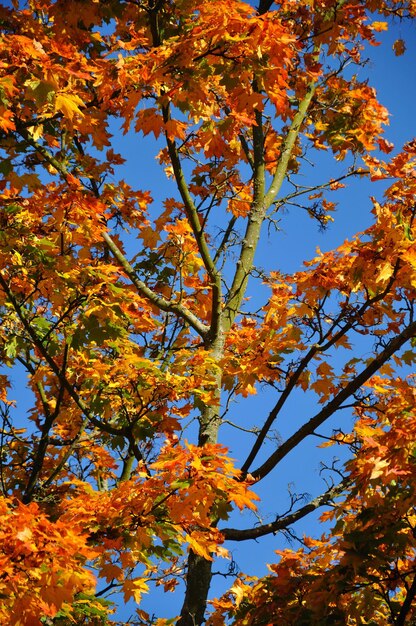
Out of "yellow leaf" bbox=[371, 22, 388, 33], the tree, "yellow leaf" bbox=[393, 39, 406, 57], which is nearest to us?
the tree

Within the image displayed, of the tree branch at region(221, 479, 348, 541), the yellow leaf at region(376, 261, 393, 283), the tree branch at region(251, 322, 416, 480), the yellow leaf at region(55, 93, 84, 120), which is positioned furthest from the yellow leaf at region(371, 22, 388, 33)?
the tree branch at region(221, 479, 348, 541)

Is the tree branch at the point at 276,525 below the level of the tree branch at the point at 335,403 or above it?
below

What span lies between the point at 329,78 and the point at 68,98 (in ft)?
16.8

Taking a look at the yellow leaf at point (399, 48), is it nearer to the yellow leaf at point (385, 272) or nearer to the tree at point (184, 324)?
the tree at point (184, 324)

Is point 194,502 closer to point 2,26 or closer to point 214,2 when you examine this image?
point 214,2

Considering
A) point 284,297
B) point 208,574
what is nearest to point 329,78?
point 284,297

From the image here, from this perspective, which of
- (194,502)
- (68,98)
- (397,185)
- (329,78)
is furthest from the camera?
(329,78)

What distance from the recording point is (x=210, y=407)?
6.87m

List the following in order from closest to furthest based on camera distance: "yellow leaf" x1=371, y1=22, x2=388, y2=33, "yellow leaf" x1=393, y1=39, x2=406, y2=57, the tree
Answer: the tree, "yellow leaf" x1=371, y1=22, x2=388, y2=33, "yellow leaf" x1=393, y1=39, x2=406, y2=57

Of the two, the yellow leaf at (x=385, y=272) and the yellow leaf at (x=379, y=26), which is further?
the yellow leaf at (x=379, y=26)

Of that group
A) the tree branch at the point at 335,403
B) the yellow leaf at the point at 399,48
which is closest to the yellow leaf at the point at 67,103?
the tree branch at the point at 335,403

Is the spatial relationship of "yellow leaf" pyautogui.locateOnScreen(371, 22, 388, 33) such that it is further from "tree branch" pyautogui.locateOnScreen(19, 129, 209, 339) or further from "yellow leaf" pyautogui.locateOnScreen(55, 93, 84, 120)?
"yellow leaf" pyautogui.locateOnScreen(55, 93, 84, 120)

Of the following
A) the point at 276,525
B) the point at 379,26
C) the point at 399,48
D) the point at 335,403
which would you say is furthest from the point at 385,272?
the point at 399,48

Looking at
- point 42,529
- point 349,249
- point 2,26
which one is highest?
point 2,26
